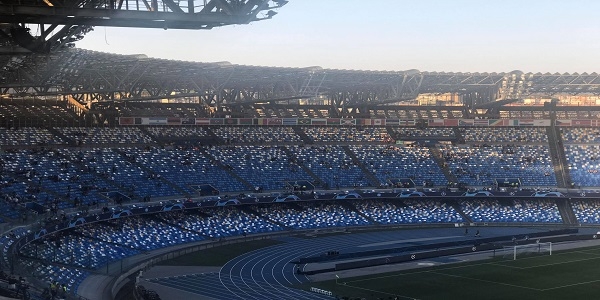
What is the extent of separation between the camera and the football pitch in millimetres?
45750

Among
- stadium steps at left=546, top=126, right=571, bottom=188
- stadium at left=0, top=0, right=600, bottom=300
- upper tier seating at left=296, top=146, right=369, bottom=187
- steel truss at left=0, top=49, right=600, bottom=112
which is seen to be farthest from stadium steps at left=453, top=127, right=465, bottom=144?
upper tier seating at left=296, top=146, right=369, bottom=187

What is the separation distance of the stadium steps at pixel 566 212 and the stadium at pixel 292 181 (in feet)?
0.66

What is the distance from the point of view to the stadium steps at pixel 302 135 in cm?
8962

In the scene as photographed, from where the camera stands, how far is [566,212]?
79.9m

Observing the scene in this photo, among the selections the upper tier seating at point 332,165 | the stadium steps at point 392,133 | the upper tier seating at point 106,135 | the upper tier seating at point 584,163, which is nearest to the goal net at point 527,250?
→ the upper tier seating at point 332,165

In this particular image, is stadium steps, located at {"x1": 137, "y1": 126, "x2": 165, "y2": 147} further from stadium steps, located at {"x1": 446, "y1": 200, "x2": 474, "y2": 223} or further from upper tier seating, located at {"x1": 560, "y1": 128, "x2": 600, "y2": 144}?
upper tier seating, located at {"x1": 560, "y1": 128, "x2": 600, "y2": 144}

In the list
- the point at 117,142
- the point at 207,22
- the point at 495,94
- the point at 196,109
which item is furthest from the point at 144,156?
the point at 207,22

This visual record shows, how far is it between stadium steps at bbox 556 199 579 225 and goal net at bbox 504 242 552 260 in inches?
616

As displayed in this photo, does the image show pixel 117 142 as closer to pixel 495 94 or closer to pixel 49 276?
pixel 49 276

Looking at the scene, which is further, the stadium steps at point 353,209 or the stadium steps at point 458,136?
the stadium steps at point 458,136

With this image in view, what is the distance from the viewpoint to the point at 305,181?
80.2 m

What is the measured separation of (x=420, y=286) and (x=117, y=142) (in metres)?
39.8

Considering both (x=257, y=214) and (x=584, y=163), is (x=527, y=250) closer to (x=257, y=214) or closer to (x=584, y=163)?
(x=257, y=214)

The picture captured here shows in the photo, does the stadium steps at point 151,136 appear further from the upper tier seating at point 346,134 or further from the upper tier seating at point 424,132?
the upper tier seating at point 424,132
